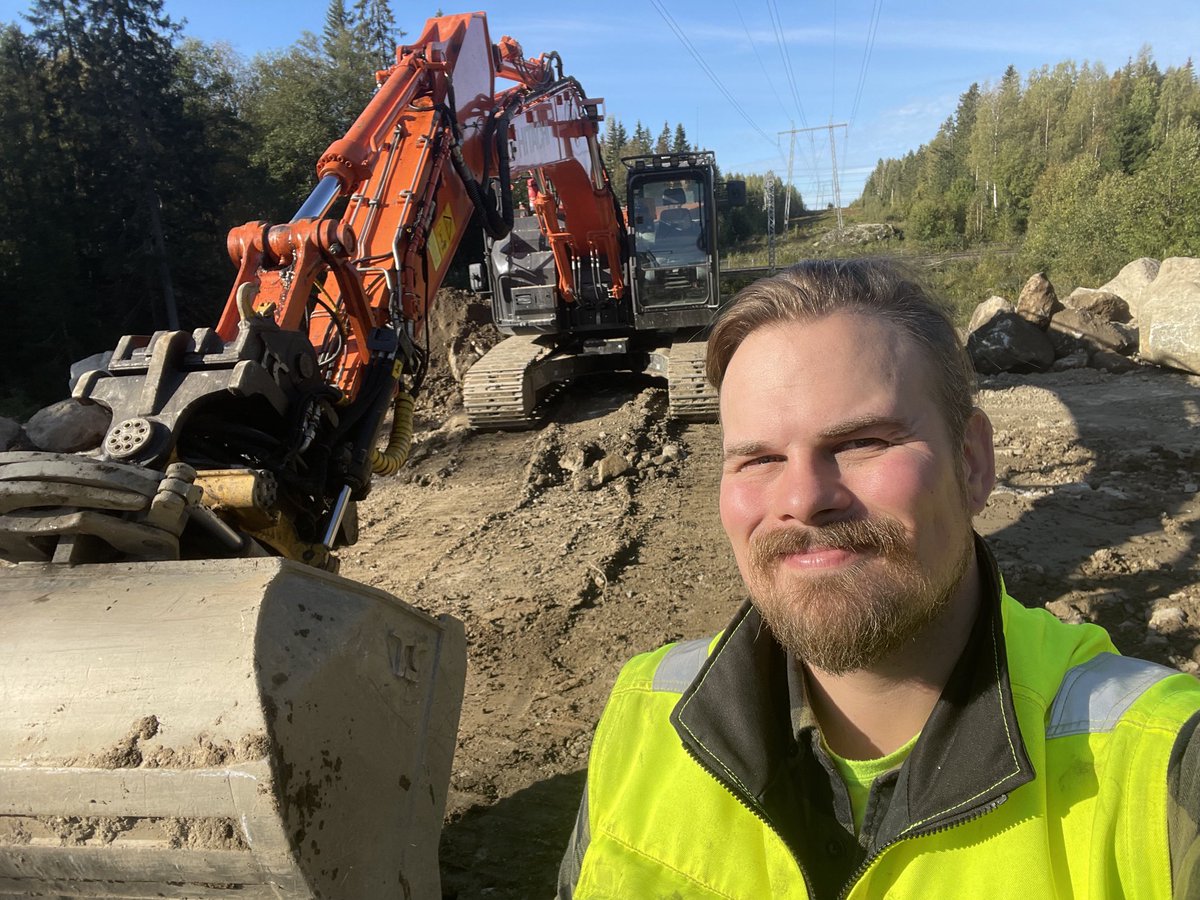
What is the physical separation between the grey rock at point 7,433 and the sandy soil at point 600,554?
6.06m

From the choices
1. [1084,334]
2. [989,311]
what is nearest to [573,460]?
[989,311]

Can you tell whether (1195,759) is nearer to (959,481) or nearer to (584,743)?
(959,481)

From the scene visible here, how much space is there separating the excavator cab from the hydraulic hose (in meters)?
5.08

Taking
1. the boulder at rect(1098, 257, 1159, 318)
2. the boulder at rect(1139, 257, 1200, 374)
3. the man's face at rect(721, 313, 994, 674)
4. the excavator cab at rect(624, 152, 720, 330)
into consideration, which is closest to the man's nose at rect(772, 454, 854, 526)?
the man's face at rect(721, 313, 994, 674)

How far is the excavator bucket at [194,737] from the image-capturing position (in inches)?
57.7

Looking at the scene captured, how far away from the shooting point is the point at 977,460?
1351mm

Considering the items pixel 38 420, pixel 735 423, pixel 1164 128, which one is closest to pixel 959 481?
pixel 735 423

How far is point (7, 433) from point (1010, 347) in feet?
44.1

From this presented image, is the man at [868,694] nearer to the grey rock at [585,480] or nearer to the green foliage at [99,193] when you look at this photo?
the grey rock at [585,480]

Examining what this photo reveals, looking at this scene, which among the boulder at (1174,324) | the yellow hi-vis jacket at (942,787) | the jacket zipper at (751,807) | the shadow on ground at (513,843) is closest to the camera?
the yellow hi-vis jacket at (942,787)

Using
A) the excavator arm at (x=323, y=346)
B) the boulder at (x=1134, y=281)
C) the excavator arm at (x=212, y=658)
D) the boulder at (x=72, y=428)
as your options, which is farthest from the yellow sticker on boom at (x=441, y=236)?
the boulder at (x=1134, y=281)

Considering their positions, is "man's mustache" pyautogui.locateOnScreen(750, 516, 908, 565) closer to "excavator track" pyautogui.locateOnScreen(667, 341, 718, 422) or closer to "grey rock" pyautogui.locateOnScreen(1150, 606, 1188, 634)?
"grey rock" pyautogui.locateOnScreen(1150, 606, 1188, 634)

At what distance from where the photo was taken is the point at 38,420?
7.14m

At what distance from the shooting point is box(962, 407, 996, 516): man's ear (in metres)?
1.32
